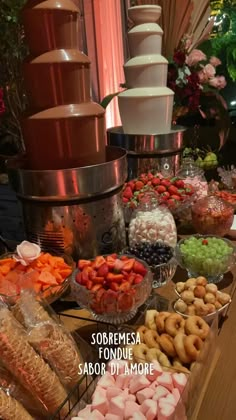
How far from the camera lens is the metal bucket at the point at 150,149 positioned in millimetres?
1526

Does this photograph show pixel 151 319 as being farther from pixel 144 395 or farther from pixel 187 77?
pixel 187 77

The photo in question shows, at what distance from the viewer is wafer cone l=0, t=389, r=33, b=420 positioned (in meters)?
0.63

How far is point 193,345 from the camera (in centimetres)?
81

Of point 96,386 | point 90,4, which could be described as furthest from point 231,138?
point 96,386

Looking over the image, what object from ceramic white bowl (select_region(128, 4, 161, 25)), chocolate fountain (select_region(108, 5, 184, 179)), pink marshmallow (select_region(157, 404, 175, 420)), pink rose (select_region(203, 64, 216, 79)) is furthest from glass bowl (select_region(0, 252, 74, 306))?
pink rose (select_region(203, 64, 216, 79))

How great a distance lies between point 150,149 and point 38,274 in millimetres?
756

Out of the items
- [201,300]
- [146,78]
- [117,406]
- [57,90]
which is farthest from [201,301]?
[146,78]

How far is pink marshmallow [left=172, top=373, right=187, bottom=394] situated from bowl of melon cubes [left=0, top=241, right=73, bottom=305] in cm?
32

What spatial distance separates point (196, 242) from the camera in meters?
1.14

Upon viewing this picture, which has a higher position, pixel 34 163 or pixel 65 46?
pixel 65 46

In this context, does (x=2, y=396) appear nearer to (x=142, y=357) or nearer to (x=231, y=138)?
(x=142, y=357)

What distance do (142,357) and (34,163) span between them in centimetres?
55

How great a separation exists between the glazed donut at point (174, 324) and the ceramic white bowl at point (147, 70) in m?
0.93

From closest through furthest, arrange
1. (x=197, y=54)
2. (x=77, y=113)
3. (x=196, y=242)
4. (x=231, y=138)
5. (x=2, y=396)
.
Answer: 1. (x=2, y=396)
2. (x=77, y=113)
3. (x=196, y=242)
4. (x=197, y=54)
5. (x=231, y=138)
